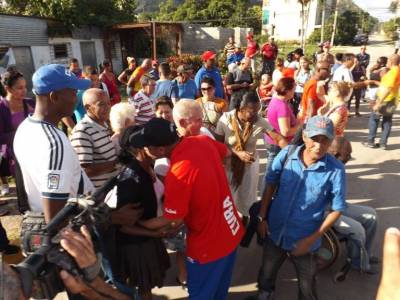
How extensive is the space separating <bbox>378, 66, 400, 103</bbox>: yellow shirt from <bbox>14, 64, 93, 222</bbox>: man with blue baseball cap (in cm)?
592

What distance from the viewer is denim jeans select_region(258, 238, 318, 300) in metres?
2.55

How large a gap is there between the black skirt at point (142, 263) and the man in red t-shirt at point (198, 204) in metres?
0.22

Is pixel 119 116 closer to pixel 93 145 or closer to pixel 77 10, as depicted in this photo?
pixel 93 145

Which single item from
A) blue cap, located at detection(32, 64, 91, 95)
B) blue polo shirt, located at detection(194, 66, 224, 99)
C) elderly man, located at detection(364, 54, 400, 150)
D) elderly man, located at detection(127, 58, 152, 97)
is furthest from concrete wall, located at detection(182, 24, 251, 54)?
blue cap, located at detection(32, 64, 91, 95)

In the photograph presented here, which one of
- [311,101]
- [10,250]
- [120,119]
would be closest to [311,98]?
[311,101]

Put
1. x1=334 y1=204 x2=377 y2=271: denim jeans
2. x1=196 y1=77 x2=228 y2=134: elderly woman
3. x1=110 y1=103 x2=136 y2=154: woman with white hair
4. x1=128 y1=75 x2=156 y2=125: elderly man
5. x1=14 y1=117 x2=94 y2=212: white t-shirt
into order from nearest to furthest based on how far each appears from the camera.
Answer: x1=14 y1=117 x2=94 y2=212: white t-shirt, x1=334 y1=204 x2=377 y2=271: denim jeans, x1=110 y1=103 x2=136 y2=154: woman with white hair, x1=196 y1=77 x2=228 y2=134: elderly woman, x1=128 y1=75 x2=156 y2=125: elderly man

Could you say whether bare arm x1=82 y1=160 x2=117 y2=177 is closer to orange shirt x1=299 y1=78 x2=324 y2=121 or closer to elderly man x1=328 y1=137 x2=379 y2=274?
elderly man x1=328 y1=137 x2=379 y2=274

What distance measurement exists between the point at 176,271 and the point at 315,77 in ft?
12.9

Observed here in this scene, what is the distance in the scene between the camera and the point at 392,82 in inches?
238

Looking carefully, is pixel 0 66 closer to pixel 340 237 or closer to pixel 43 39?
pixel 43 39

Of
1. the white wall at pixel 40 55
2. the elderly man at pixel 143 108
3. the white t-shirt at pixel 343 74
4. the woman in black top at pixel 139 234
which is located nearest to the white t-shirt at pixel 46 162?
the woman in black top at pixel 139 234

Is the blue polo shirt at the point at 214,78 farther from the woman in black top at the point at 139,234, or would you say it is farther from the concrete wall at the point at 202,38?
the concrete wall at the point at 202,38

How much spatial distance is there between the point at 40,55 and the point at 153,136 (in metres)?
15.2

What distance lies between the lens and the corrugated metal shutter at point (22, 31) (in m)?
12.8
